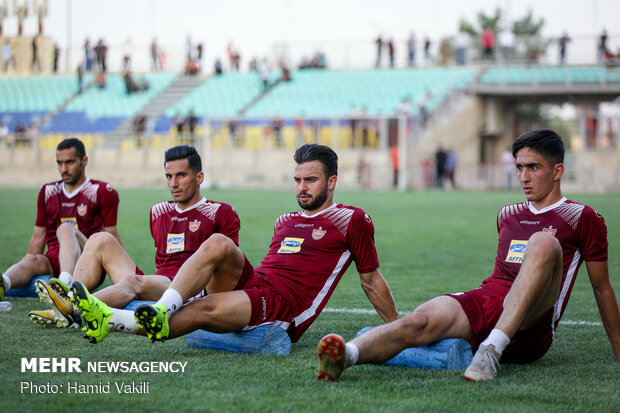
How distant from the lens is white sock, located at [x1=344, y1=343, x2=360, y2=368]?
510 cm

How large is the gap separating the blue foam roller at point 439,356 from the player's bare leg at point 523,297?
0.79 feet

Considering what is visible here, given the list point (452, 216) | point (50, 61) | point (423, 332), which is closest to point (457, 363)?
point (423, 332)

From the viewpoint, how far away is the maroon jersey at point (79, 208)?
916cm

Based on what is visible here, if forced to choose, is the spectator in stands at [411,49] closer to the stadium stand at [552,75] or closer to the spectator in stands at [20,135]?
the stadium stand at [552,75]

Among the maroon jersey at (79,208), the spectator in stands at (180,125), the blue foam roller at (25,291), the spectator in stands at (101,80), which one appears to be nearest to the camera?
the blue foam roller at (25,291)

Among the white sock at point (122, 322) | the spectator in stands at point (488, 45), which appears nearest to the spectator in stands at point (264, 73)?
the spectator in stands at point (488, 45)

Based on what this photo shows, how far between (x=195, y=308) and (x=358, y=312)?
2957 millimetres

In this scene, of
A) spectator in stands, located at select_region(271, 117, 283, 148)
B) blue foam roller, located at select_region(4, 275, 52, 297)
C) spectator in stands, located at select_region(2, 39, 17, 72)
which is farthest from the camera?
spectator in stands, located at select_region(2, 39, 17, 72)

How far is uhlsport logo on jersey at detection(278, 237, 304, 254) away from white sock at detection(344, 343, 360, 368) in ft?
4.88

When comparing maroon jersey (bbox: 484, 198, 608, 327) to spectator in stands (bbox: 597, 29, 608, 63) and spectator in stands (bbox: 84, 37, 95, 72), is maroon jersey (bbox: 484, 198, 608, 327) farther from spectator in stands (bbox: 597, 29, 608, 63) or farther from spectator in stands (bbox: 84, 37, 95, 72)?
spectator in stands (bbox: 84, 37, 95, 72)

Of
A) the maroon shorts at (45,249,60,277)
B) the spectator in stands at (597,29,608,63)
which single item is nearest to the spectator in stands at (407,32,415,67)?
the spectator in stands at (597,29,608,63)

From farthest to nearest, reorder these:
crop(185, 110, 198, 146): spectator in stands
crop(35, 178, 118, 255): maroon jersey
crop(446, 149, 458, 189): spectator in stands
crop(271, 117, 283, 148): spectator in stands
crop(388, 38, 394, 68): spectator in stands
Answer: crop(388, 38, 394, 68): spectator in stands
crop(185, 110, 198, 146): spectator in stands
crop(271, 117, 283, 148): spectator in stands
crop(446, 149, 458, 189): spectator in stands
crop(35, 178, 118, 255): maroon jersey

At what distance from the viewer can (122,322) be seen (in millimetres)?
5398

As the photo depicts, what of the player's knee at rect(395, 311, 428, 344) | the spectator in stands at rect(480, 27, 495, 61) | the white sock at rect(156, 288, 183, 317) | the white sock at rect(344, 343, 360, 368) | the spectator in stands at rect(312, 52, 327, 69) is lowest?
the white sock at rect(344, 343, 360, 368)
